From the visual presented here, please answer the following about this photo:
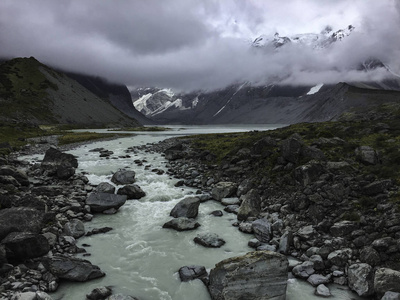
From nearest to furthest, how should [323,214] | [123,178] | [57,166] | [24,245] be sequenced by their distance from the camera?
[24,245], [323,214], [57,166], [123,178]

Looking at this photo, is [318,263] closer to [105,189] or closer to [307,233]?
[307,233]

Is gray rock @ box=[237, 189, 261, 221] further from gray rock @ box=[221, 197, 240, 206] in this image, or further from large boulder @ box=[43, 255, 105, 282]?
large boulder @ box=[43, 255, 105, 282]

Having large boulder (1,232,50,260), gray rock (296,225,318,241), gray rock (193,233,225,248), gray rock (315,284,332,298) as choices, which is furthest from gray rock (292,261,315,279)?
large boulder (1,232,50,260)

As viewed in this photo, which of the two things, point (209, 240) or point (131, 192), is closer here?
point (209, 240)

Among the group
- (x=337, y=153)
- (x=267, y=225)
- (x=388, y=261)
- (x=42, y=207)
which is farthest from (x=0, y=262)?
(x=337, y=153)

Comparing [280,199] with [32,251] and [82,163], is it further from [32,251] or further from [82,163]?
[82,163]

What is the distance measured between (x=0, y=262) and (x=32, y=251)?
1444 mm

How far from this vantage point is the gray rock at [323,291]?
38.8ft

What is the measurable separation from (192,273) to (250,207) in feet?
28.8

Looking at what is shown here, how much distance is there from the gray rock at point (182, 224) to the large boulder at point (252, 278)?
7.18 meters

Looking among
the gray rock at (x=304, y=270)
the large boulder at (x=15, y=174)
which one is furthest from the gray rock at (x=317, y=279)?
the large boulder at (x=15, y=174)

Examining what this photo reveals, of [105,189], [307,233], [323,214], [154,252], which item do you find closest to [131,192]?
[105,189]

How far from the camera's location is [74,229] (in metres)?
17.4

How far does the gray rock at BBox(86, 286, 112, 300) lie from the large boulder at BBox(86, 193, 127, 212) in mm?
10580
